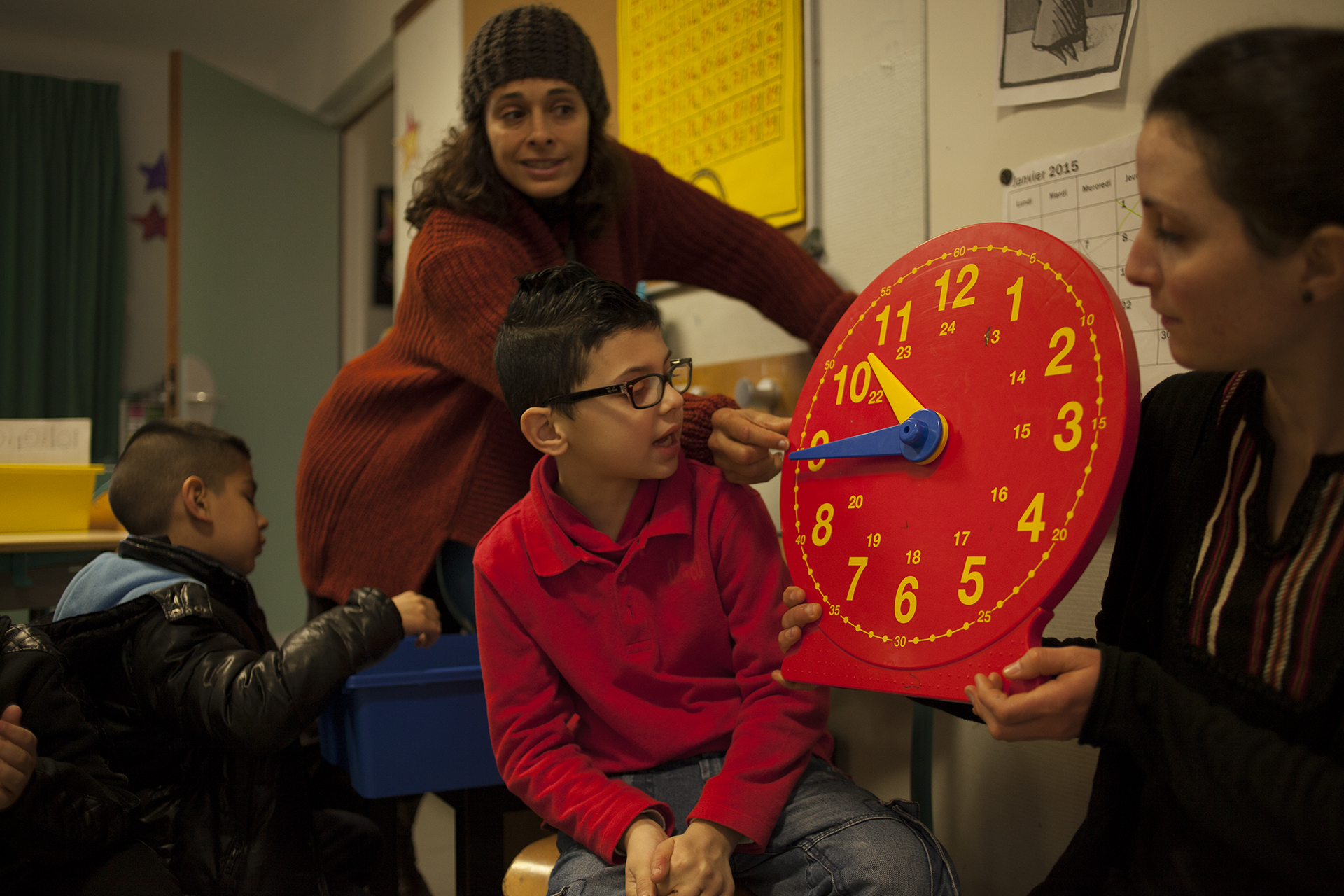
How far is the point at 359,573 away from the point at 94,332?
393cm

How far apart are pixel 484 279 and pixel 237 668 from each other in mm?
590

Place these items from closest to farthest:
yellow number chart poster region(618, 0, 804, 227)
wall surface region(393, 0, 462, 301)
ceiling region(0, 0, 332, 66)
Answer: yellow number chart poster region(618, 0, 804, 227) < wall surface region(393, 0, 462, 301) < ceiling region(0, 0, 332, 66)

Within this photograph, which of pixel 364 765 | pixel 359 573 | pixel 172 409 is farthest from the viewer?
pixel 172 409

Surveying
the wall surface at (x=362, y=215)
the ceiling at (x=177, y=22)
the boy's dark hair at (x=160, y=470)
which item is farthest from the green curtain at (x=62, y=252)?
the boy's dark hair at (x=160, y=470)

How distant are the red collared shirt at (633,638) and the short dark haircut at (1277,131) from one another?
58 cm

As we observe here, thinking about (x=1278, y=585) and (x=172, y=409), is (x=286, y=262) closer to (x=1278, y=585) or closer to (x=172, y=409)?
(x=172, y=409)

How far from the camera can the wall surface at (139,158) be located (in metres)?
4.67

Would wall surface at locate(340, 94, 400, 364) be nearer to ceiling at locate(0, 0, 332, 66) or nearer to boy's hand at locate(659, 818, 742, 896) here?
ceiling at locate(0, 0, 332, 66)

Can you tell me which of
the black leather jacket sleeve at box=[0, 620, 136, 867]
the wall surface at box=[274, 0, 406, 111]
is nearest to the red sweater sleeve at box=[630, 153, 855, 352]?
the black leather jacket sleeve at box=[0, 620, 136, 867]

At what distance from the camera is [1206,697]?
646 millimetres

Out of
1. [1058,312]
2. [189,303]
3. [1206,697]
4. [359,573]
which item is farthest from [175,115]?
[1206,697]

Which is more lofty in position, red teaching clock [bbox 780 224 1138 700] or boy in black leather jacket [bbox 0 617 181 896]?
red teaching clock [bbox 780 224 1138 700]

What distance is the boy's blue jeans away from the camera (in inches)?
32.4

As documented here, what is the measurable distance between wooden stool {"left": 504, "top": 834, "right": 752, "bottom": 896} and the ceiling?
4.07m
